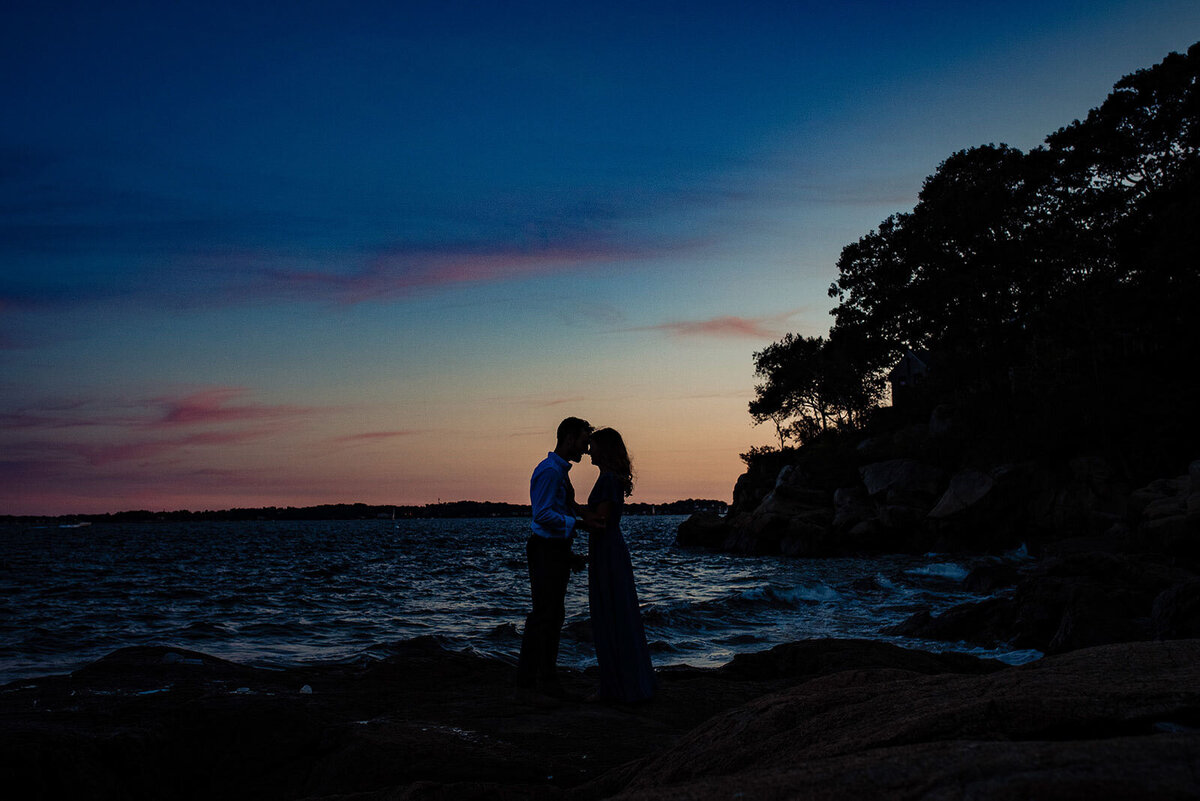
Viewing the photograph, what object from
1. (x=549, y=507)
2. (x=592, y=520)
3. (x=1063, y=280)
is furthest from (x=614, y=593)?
(x=1063, y=280)

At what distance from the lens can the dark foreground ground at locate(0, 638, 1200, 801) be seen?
197 cm

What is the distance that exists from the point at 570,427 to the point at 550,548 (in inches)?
39.6

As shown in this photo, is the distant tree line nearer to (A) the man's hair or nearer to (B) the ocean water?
(B) the ocean water

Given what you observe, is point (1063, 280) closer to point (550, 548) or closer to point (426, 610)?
point (426, 610)

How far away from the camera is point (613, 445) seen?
6.73 metres

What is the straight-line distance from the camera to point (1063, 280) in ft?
108

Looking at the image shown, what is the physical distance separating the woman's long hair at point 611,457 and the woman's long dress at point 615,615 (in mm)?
57

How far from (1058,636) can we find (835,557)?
75.4ft

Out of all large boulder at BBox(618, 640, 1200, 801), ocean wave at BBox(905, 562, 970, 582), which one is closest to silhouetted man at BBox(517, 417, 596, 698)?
large boulder at BBox(618, 640, 1200, 801)

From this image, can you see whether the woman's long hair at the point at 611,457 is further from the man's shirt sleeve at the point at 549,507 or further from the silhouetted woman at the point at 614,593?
the man's shirt sleeve at the point at 549,507

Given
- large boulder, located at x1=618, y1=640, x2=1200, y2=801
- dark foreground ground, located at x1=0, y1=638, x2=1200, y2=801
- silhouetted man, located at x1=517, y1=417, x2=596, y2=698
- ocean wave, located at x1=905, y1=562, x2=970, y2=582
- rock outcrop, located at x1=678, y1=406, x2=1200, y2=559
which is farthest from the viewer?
rock outcrop, located at x1=678, y1=406, x2=1200, y2=559

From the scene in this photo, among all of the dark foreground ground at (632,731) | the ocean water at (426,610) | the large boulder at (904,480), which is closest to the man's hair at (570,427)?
the dark foreground ground at (632,731)

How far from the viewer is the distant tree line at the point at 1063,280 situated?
26984 mm

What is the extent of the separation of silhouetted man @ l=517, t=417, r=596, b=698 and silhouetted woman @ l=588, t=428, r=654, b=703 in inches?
7.5
